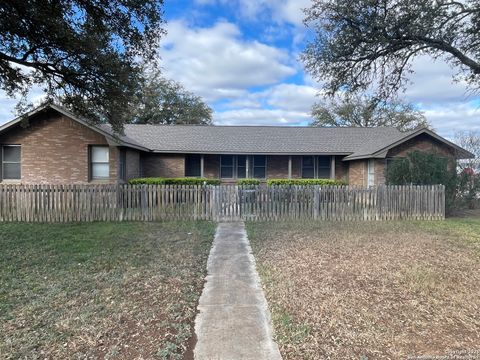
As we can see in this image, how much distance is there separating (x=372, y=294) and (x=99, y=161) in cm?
1447

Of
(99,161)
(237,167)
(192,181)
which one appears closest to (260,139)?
(237,167)

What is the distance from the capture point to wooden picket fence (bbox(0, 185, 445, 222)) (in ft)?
39.6

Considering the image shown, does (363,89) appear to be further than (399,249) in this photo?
Yes

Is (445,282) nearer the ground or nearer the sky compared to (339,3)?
nearer the ground

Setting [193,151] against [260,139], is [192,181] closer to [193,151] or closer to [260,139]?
[193,151]

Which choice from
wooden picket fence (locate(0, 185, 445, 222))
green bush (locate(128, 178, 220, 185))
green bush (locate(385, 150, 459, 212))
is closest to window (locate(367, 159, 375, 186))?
green bush (locate(385, 150, 459, 212))

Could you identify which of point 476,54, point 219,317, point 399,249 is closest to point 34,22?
point 219,317

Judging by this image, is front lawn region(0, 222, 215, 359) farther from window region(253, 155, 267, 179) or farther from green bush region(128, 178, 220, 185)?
window region(253, 155, 267, 179)

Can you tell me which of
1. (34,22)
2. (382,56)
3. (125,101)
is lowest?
(125,101)

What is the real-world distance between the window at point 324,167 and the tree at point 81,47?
14.3 meters

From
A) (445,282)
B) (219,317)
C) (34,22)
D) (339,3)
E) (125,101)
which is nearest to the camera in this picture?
(219,317)

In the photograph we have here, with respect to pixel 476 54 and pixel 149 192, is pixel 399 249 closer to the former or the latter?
pixel 476 54

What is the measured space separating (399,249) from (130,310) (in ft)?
20.7

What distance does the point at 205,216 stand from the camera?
12.7m
